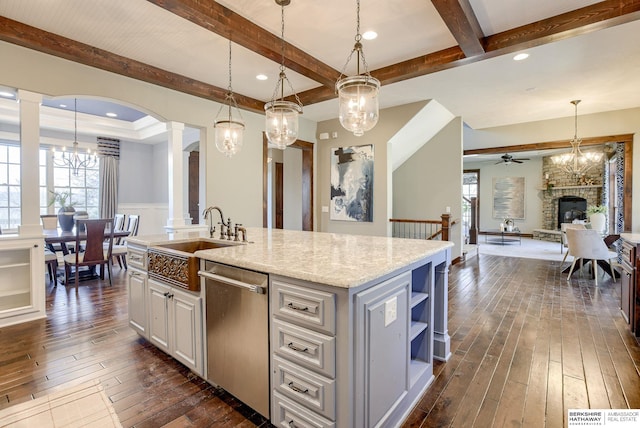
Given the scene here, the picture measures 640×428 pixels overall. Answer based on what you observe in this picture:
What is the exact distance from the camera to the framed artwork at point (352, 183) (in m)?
5.59

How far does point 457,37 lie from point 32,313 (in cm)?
516

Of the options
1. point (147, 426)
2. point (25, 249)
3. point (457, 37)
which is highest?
point (457, 37)

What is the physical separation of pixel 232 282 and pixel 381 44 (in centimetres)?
300

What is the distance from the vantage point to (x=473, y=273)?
5.53 metres

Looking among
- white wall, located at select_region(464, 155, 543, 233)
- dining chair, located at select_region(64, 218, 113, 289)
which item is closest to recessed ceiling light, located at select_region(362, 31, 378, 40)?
dining chair, located at select_region(64, 218, 113, 289)

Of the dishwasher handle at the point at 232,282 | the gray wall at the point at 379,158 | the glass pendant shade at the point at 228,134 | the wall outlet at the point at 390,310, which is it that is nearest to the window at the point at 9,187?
the glass pendant shade at the point at 228,134

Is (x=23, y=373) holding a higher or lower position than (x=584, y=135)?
lower

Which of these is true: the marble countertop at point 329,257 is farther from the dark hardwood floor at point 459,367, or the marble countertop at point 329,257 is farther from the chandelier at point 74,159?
the chandelier at point 74,159

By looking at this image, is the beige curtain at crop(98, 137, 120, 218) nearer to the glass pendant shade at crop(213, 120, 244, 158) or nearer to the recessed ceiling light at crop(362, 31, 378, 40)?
the glass pendant shade at crop(213, 120, 244, 158)

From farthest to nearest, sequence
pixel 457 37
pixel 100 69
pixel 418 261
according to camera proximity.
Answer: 1. pixel 100 69
2. pixel 457 37
3. pixel 418 261

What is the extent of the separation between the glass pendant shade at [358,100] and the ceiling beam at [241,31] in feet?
3.57

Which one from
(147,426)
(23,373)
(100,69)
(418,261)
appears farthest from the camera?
(100,69)

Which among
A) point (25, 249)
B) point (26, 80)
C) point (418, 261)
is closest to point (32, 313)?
point (25, 249)

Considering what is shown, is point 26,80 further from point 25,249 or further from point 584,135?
point 584,135
